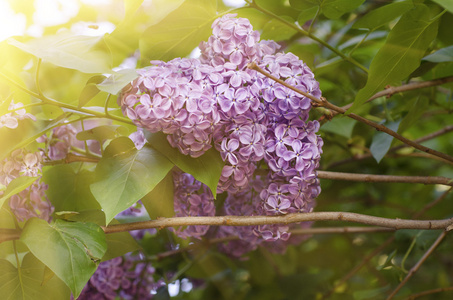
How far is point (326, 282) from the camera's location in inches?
60.8

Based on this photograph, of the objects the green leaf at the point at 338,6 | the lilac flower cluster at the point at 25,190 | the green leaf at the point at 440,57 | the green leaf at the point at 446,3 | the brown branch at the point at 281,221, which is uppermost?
the green leaf at the point at 446,3

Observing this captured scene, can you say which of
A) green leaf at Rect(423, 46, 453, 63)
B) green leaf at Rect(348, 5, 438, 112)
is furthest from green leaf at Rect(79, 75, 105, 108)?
green leaf at Rect(423, 46, 453, 63)

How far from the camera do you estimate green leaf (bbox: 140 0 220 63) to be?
36.2 inches

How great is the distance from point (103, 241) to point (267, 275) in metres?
0.93

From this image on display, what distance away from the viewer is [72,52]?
2.50 feet

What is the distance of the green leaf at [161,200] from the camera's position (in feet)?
2.77

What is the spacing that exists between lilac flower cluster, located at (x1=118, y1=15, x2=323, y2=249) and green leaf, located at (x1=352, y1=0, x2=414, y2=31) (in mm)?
301

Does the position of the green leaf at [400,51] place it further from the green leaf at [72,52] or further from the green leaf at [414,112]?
the green leaf at [72,52]

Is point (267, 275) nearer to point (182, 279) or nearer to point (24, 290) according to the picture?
point (182, 279)

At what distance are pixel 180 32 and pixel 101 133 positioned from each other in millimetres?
267

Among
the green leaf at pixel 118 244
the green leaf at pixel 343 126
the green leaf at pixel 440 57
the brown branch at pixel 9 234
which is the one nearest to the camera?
the brown branch at pixel 9 234

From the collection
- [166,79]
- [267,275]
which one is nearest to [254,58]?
[166,79]

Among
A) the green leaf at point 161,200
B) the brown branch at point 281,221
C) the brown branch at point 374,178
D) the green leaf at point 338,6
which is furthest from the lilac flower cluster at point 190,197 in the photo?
the green leaf at point 338,6

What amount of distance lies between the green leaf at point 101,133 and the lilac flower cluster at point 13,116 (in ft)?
0.34
